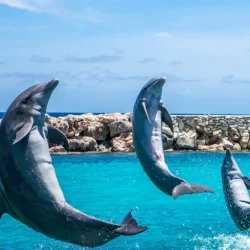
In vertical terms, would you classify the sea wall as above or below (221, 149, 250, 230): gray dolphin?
below

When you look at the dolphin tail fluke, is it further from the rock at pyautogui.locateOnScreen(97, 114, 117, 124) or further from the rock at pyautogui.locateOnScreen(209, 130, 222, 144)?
the rock at pyautogui.locateOnScreen(209, 130, 222, 144)

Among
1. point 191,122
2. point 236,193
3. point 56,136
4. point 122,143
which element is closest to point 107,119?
point 122,143

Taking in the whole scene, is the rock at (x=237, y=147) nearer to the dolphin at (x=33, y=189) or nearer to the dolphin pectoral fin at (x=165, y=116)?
the dolphin pectoral fin at (x=165, y=116)

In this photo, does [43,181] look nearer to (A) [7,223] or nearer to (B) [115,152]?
(A) [7,223]

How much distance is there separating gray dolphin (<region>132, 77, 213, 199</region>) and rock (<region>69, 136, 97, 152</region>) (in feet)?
67.4

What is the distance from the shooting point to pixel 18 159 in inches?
224

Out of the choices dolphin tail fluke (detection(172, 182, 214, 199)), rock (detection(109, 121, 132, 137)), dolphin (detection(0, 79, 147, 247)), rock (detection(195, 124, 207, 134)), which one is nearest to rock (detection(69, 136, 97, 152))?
rock (detection(109, 121, 132, 137))

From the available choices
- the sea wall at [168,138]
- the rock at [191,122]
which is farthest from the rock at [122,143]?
the rock at [191,122]

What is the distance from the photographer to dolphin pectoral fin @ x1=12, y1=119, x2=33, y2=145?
18.3ft

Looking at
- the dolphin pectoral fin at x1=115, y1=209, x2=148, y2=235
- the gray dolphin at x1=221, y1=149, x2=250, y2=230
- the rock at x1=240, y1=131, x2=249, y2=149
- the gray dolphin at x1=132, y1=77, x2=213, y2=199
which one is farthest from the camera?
the rock at x1=240, y1=131, x2=249, y2=149

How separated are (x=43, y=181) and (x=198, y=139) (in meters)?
23.6

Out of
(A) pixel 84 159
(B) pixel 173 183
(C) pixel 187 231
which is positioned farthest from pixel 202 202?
(A) pixel 84 159

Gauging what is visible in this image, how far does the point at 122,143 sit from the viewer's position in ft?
91.2

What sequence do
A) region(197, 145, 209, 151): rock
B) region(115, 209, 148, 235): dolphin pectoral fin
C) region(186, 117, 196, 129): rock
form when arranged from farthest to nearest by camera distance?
region(186, 117, 196, 129): rock < region(197, 145, 209, 151): rock < region(115, 209, 148, 235): dolphin pectoral fin
